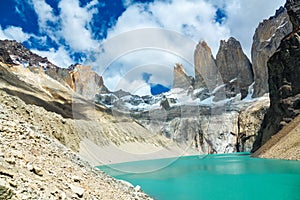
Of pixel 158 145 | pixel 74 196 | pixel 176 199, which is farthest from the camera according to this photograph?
pixel 158 145

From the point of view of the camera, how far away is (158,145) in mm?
99438

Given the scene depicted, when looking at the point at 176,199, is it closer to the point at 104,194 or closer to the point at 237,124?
the point at 104,194

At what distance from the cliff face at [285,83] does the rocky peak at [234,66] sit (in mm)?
122301

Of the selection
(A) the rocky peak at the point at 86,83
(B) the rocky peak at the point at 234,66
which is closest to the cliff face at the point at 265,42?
(B) the rocky peak at the point at 234,66

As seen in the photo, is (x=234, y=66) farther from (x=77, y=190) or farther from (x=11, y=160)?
(x=11, y=160)

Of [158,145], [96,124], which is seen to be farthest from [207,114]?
[96,124]

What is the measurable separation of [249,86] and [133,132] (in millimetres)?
116137

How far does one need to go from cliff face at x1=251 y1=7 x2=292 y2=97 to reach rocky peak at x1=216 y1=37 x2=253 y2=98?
60.6ft

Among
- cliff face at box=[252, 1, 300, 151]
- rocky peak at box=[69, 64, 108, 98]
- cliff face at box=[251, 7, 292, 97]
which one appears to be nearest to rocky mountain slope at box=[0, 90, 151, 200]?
cliff face at box=[252, 1, 300, 151]

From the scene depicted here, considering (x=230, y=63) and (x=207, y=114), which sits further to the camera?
(x=230, y=63)

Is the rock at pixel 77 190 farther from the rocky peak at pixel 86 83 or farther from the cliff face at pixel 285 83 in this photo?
the rocky peak at pixel 86 83

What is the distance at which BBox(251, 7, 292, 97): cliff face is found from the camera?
486 ft

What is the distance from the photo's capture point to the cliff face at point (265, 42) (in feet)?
486

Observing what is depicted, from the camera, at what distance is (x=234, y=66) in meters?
193
